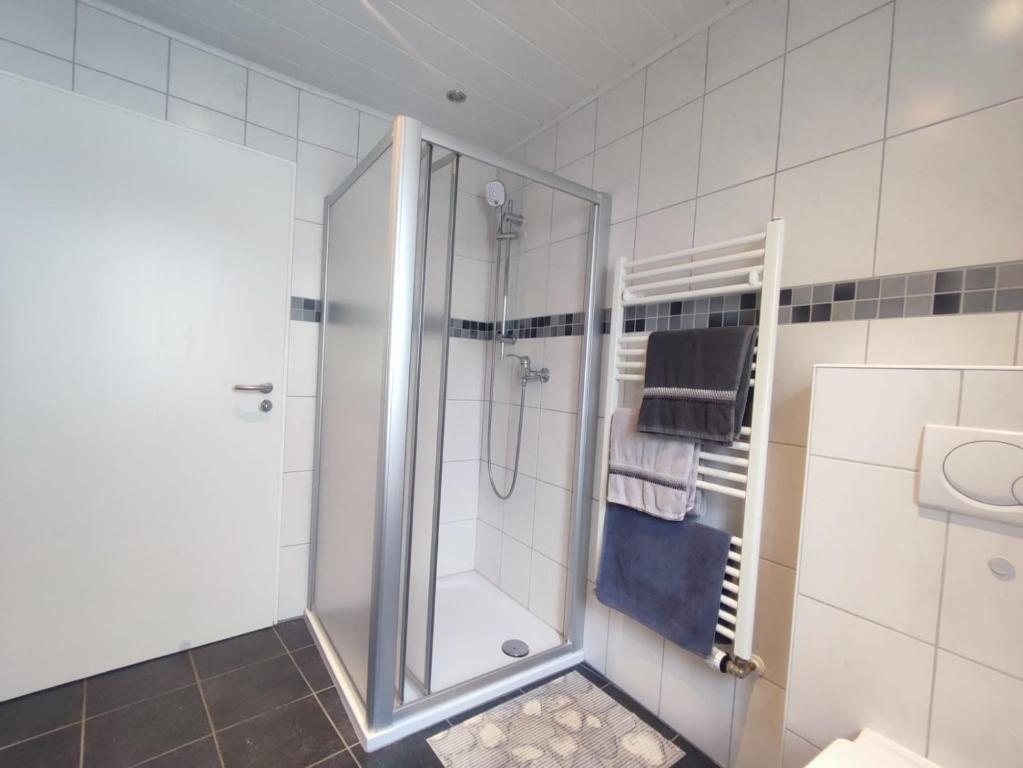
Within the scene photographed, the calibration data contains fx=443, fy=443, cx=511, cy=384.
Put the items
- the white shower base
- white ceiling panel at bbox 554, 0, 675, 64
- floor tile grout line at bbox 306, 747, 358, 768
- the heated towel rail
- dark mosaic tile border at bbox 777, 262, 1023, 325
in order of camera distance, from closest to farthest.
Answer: dark mosaic tile border at bbox 777, 262, 1023, 325, the heated towel rail, floor tile grout line at bbox 306, 747, 358, 768, white ceiling panel at bbox 554, 0, 675, 64, the white shower base

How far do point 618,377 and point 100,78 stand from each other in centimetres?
201

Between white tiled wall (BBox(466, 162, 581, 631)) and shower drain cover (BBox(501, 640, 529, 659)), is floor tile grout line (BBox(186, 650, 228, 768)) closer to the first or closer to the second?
shower drain cover (BBox(501, 640, 529, 659))

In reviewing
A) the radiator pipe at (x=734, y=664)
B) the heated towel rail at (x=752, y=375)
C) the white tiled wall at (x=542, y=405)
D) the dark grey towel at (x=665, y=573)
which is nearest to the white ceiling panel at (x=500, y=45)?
the white tiled wall at (x=542, y=405)

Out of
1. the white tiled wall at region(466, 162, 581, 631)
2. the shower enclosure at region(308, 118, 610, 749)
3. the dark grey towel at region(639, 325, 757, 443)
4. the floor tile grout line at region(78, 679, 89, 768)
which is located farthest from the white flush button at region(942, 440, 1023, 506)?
the floor tile grout line at region(78, 679, 89, 768)

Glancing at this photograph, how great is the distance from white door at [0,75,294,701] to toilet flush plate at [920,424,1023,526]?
200 cm

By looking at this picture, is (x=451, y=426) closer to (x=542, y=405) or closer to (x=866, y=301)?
(x=542, y=405)

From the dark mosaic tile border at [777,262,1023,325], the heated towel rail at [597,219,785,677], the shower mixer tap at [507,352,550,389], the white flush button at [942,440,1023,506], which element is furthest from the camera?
the shower mixer tap at [507,352,550,389]

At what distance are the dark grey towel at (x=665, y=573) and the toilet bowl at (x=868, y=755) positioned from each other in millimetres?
396

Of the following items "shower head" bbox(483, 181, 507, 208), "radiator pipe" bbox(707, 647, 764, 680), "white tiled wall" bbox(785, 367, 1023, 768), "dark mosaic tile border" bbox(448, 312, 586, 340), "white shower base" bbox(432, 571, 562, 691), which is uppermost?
"shower head" bbox(483, 181, 507, 208)

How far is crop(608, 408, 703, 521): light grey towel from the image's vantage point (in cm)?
129

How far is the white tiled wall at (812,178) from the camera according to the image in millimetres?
897

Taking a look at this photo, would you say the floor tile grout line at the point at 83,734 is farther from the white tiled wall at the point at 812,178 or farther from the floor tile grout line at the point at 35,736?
the white tiled wall at the point at 812,178

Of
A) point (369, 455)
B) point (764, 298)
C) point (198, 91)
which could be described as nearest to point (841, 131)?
point (764, 298)

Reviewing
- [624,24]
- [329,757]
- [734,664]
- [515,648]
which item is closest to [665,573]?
[734,664]
